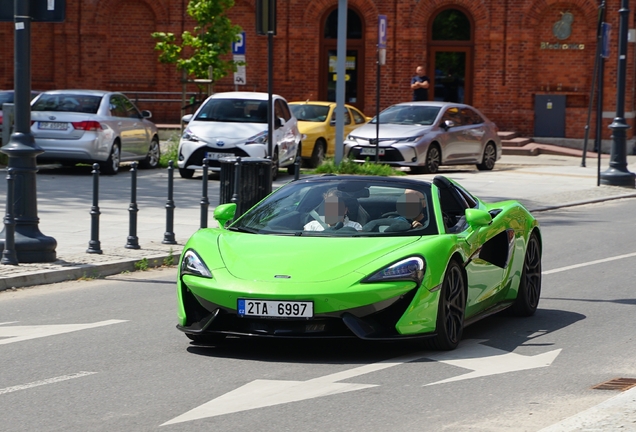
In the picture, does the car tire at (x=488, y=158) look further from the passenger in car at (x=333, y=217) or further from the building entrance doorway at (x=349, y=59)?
the passenger in car at (x=333, y=217)

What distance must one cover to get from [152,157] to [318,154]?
383 cm

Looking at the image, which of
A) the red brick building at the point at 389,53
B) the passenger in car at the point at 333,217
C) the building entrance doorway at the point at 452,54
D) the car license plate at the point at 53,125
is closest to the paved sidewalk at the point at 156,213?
the car license plate at the point at 53,125

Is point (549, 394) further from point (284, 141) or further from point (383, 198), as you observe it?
point (284, 141)

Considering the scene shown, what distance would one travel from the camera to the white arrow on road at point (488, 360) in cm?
753

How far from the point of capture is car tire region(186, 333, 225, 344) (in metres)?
8.14

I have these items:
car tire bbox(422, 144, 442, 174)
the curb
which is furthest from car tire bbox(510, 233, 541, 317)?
car tire bbox(422, 144, 442, 174)

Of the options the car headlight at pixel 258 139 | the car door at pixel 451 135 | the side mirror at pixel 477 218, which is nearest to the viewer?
the side mirror at pixel 477 218

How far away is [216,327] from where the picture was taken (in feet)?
25.6

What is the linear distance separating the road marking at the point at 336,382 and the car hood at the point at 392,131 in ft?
58.5

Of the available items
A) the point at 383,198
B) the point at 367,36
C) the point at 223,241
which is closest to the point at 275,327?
the point at 223,241

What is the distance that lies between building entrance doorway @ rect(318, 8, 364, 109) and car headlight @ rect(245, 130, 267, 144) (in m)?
16.2

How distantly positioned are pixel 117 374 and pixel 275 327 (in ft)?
3.36

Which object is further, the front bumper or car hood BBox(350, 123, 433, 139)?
car hood BBox(350, 123, 433, 139)

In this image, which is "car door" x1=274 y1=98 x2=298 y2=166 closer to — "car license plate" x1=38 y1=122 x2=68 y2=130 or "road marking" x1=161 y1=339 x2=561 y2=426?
"car license plate" x1=38 y1=122 x2=68 y2=130
